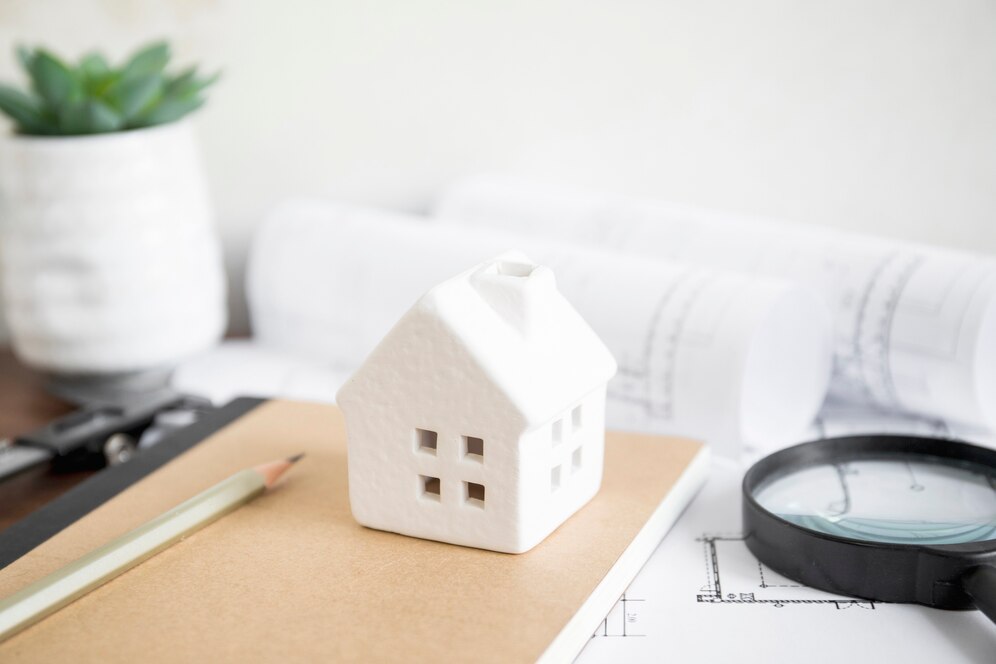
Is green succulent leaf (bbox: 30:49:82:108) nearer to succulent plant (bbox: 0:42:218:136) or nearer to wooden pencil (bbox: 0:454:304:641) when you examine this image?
succulent plant (bbox: 0:42:218:136)

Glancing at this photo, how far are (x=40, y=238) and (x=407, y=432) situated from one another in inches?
18.8

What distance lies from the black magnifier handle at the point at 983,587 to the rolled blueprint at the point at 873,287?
27 cm

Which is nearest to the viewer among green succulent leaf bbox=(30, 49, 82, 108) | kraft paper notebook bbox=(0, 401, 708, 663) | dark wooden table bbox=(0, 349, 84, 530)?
kraft paper notebook bbox=(0, 401, 708, 663)

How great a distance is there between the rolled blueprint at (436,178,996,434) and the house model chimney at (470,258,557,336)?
1.11 feet

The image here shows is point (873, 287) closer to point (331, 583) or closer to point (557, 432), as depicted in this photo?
point (557, 432)

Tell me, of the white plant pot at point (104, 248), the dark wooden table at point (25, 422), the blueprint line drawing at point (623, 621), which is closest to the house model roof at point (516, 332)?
the blueprint line drawing at point (623, 621)

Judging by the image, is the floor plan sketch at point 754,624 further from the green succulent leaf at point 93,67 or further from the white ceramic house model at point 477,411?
the green succulent leaf at point 93,67

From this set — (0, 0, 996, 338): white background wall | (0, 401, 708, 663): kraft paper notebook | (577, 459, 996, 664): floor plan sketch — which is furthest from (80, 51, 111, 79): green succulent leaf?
(577, 459, 996, 664): floor plan sketch

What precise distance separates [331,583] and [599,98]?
1.99ft

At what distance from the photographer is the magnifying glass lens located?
56cm

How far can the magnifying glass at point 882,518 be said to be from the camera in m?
0.52

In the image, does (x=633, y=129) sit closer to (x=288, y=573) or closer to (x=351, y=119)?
(x=351, y=119)

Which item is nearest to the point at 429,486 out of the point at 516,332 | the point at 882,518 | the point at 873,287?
the point at 516,332

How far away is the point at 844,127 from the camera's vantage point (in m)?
0.91
